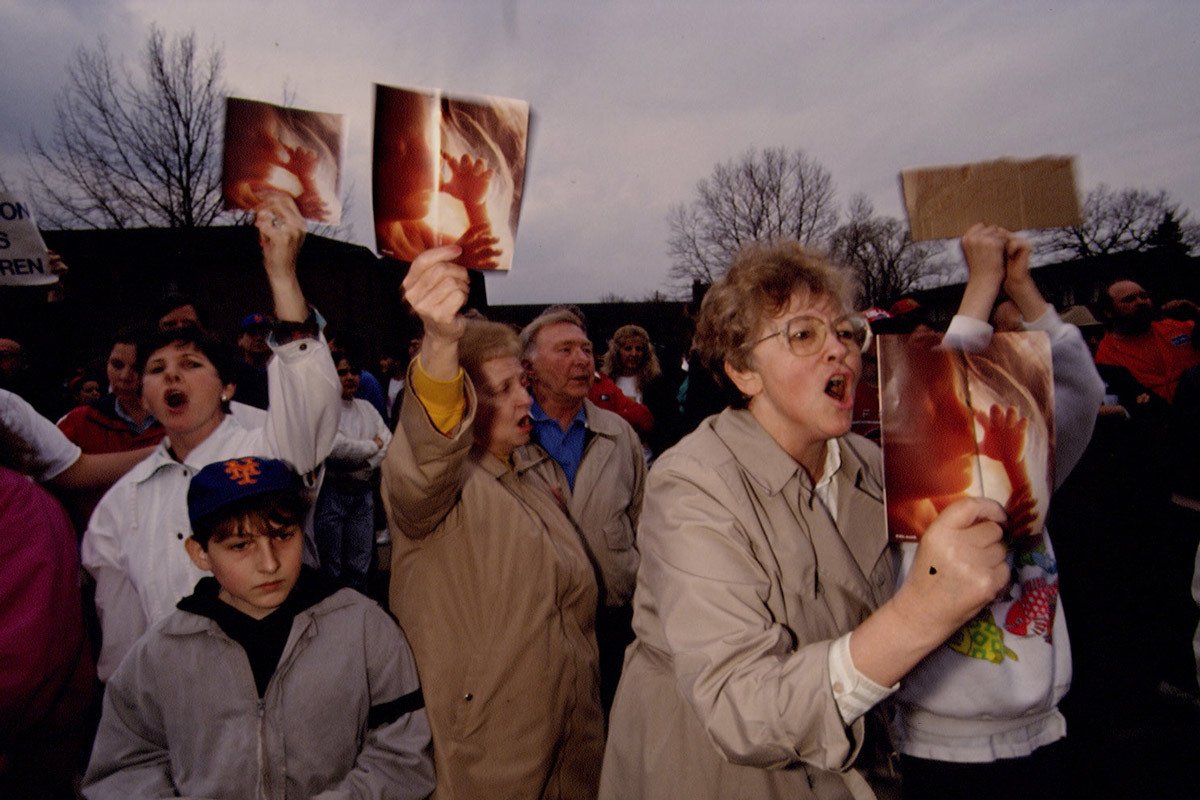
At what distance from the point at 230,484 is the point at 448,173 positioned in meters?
1.14

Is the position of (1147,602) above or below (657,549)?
below

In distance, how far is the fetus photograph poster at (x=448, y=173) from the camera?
1669 millimetres

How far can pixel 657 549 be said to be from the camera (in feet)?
5.15

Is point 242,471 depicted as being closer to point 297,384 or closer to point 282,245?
point 297,384

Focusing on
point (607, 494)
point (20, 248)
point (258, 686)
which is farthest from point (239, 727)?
point (20, 248)

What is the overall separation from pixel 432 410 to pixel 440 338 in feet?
0.68

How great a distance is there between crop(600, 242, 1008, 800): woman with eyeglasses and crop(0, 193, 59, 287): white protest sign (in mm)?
2686

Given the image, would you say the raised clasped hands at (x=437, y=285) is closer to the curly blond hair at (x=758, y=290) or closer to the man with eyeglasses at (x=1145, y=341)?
the curly blond hair at (x=758, y=290)

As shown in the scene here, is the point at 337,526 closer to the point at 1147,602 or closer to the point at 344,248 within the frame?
the point at 1147,602

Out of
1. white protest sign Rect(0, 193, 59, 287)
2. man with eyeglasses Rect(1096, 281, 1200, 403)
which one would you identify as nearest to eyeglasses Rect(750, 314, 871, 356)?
white protest sign Rect(0, 193, 59, 287)

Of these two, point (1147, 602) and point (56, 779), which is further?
point (1147, 602)

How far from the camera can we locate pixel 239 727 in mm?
1938

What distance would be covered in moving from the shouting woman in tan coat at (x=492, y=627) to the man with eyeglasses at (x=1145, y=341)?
5497 mm

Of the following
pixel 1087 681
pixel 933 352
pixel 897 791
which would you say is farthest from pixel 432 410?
pixel 1087 681
